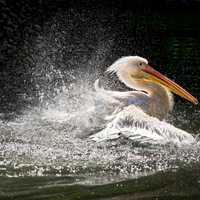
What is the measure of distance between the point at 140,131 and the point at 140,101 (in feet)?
3.53

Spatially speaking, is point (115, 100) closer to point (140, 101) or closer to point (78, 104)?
point (140, 101)

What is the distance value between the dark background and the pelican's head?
2048mm

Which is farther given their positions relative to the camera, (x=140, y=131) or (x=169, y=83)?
(x=169, y=83)

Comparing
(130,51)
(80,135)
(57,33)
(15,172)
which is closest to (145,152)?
(80,135)

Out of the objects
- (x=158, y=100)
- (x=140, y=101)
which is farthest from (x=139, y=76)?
(x=140, y=101)

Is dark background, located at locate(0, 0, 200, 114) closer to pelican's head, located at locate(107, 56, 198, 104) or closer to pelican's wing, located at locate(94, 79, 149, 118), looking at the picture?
pelican's head, located at locate(107, 56, 198, 104)

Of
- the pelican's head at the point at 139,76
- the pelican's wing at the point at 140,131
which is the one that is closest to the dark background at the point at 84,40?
the pelican's head at the point at 139,76

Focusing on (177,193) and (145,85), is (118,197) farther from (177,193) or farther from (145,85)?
(145,85)

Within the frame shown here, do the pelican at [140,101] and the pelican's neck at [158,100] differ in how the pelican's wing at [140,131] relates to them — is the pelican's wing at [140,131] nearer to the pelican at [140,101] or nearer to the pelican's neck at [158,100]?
the pelican at [140,101]

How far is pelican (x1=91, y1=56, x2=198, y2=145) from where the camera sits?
8148 mm

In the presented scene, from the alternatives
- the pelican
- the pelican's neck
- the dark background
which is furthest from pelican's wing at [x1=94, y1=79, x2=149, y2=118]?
the dark background

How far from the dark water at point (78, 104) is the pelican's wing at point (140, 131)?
13 centimetres

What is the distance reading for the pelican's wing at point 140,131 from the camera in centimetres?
791

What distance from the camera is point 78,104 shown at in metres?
10.5
